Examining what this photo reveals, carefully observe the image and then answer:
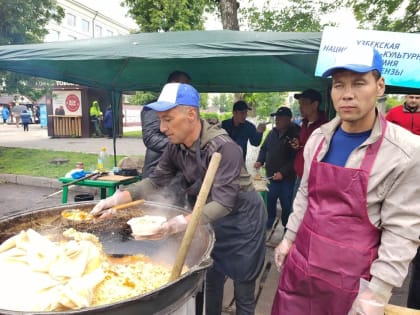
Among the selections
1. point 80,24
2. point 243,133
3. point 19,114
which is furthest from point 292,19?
point 80,24

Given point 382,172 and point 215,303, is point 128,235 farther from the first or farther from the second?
point 382,172

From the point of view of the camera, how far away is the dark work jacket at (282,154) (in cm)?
492

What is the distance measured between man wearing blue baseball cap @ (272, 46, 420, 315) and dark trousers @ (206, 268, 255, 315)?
26.4 inches

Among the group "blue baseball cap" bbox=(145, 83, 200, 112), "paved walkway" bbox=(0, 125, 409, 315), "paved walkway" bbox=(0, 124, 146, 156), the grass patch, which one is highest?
"blue baseball cap" bbox=(145, 83, 200, 112)

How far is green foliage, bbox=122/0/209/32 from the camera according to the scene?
1426 cm

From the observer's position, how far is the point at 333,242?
158cm

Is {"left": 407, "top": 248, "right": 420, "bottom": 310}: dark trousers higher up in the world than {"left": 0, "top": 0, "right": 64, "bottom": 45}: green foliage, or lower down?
lower down

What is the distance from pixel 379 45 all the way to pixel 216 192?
A: 1.90 m

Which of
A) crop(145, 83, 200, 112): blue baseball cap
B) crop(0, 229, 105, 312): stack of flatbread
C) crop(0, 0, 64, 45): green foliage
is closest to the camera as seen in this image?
crop(0, 229, 105, 312): stack of flatbread

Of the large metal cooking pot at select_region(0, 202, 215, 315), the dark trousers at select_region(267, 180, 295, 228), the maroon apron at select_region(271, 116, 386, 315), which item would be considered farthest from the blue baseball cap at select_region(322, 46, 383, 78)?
the dark trousers at select_region(267, 180, 295, 228)

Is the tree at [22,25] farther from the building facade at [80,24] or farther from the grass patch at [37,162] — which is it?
the building facade at [80,24]

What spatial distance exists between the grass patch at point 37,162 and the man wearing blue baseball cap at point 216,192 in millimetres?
5842

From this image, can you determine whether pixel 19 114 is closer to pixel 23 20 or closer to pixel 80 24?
pixel 23 20

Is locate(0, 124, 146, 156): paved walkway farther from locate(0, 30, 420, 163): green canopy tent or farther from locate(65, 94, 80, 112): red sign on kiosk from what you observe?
locate(0, 30, 420, 163): green canopy tent
